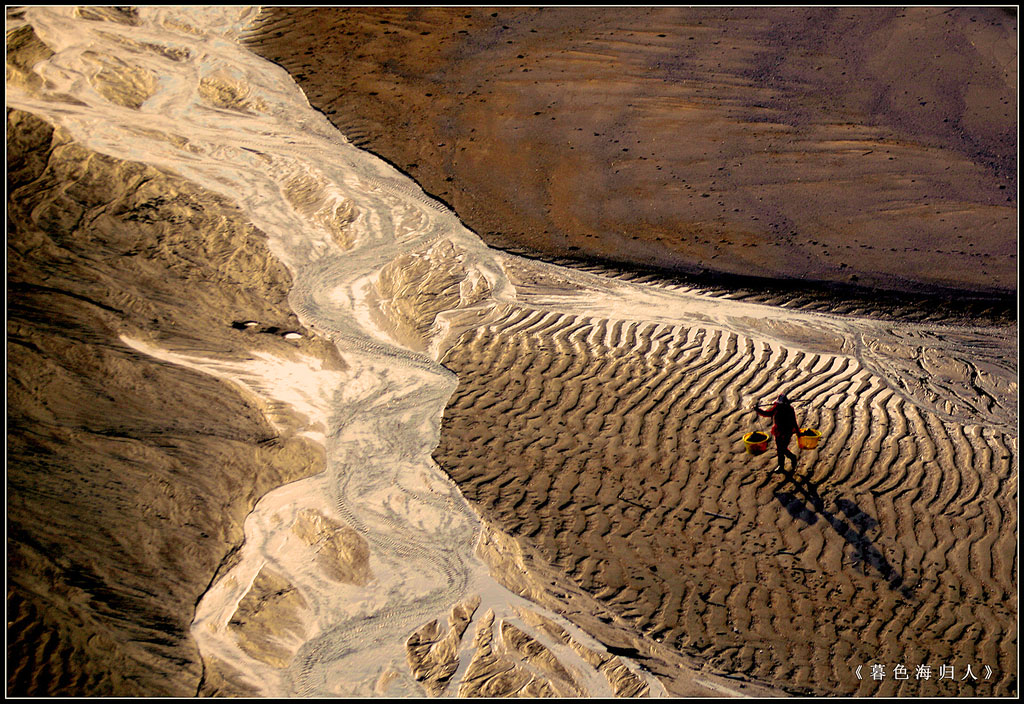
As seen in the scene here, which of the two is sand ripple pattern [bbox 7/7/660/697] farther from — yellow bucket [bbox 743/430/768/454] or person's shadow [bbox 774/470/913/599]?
yellow bucket [bbox 743/430/768/454]

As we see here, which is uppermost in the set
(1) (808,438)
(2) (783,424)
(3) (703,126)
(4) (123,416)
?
(3) (703,126)

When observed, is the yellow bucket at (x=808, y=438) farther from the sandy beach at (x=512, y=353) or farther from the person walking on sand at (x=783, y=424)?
the sandy beach at (x=512, y=353)

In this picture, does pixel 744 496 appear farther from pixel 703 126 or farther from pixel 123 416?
pixel 703 126

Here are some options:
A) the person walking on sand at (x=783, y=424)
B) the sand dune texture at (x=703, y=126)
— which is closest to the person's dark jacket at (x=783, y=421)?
the person walking on sand at (x=783, y=424)

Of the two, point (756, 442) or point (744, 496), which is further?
point (756, 442)

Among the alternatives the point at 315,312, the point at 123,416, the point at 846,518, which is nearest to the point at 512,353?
the point at 315,312

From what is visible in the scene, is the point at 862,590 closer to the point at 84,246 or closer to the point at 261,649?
the point at 261,649

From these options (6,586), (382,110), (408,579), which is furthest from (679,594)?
(382,110)
